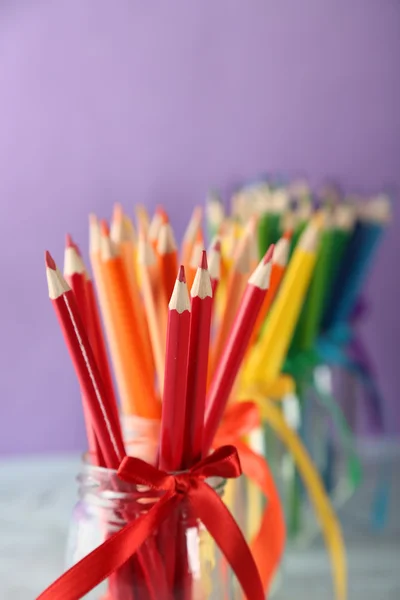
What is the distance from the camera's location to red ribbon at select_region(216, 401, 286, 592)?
16.2 inches

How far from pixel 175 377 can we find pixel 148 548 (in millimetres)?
78

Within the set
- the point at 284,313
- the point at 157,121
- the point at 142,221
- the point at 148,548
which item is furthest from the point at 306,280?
the point at 157,121

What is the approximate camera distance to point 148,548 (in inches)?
12.9

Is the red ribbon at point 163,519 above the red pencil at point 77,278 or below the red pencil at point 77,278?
below

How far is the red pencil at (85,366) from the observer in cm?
31

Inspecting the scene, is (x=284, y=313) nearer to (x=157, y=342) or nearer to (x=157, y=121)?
(x=157, y=342)

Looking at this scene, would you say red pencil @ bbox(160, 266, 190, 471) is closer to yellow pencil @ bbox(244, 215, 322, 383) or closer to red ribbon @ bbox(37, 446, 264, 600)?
red ribbon @ bbox(37, 446, 264, 600)

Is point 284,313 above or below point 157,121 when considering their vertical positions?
below

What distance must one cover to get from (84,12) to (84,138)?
144 mm

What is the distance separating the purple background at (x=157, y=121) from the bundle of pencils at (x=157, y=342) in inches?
18.5

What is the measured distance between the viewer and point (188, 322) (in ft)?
1.02

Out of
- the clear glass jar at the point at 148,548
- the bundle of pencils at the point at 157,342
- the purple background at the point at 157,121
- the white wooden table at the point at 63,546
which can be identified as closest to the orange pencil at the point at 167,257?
the bundle of pencils at the point at 157,342

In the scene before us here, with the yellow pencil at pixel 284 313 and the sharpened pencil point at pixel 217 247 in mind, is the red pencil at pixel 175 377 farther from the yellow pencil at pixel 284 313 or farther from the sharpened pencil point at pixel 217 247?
the yellow pencil at pixel 284 313

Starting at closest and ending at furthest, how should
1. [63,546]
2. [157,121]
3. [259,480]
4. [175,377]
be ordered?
[175,377] < [259,480] < [63,546] < [157,121]
